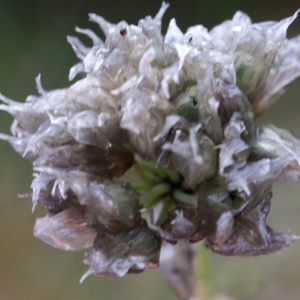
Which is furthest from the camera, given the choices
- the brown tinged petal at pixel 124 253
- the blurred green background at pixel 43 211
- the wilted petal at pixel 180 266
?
the blurred green background at pixel 43 211

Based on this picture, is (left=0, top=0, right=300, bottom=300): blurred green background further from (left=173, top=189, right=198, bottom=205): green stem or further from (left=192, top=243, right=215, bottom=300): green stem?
(left=173, top=189, right=198, bottom=205): green stem

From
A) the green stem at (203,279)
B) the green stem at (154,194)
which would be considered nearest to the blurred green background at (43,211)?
the green stem at (203,279)

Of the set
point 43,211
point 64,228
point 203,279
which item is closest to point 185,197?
point 64,228

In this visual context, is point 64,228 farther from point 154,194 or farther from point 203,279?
point 203,279

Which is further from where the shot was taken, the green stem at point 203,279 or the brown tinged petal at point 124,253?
the green stem at point 203,279

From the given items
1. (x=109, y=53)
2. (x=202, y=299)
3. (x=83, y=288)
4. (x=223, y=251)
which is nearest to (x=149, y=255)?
(x=223, y=251)

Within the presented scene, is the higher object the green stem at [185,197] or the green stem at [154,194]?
the green stem at [154,194]

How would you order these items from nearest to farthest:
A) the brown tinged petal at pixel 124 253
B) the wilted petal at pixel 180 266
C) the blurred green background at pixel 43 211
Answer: the brown tinged petal at pixel 124 253
the wilted petal at pixel 180 266
the blurred green background at pixel 43 211

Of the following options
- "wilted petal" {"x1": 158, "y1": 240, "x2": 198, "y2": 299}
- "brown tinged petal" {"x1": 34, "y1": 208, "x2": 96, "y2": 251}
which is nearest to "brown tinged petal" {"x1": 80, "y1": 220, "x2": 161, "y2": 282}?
"brown tinged petal" {"x1": 34, "y1": 208, "x2": 96, "y2": 251}

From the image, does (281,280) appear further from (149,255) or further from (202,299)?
(149,255)

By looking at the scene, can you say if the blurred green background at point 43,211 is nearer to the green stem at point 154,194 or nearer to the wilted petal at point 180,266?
the wilted petal at point 180,266
